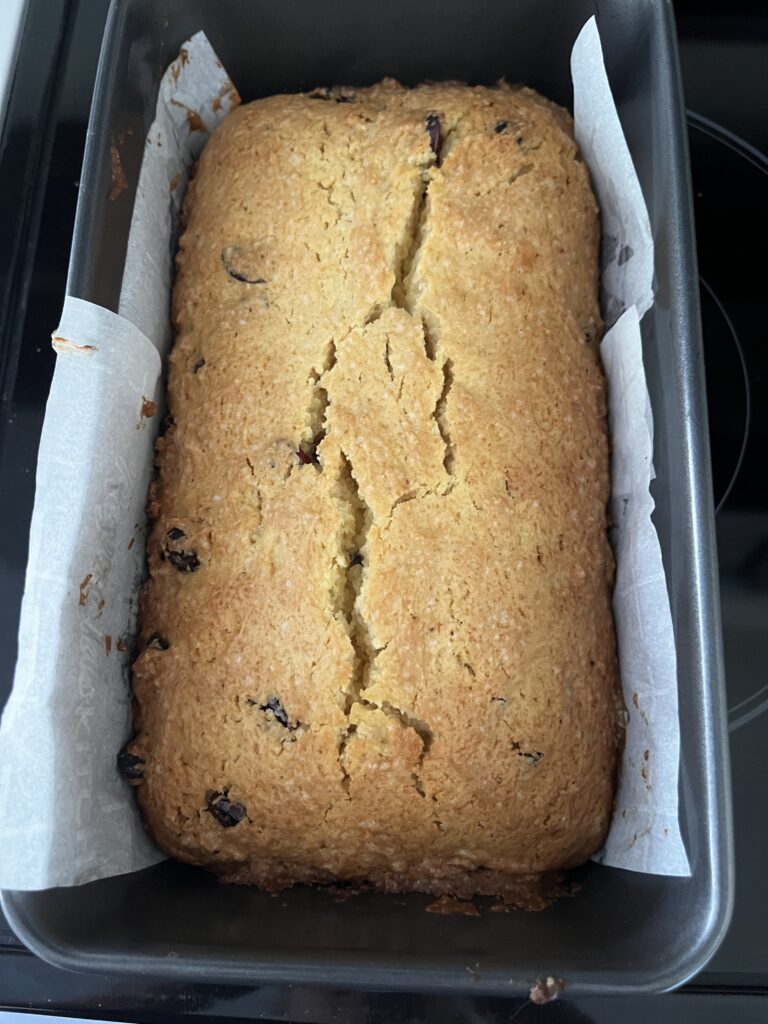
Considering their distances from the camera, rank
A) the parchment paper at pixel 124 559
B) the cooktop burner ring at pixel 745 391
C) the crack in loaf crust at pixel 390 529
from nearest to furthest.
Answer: the parchment paper at pixel 124 559
the crack in loaf crust at pixel 390 529
the cooktop burner ring at pixel 745 391

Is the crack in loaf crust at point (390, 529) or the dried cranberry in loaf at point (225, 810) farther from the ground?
the crack in loaf crust at point (390, 529)

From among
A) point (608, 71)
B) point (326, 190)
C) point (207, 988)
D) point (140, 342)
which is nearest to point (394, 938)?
point (207, 988)

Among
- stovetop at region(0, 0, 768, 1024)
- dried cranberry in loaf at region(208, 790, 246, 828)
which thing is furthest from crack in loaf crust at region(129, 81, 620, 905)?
stovetop at region(0, 0, 768, 1024)

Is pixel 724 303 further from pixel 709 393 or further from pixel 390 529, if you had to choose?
pixel 390 529

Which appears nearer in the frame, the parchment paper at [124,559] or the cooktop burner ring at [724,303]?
the parchment paper at [124,559]

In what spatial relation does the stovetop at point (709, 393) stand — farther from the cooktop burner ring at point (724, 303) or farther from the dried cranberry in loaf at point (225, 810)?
the dried cranberry in loaf at point (225, 810)

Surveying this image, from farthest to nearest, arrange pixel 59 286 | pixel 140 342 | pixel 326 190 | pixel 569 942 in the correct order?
1. pixel 59 286
2. pixel 326 190
3. pixel 140 342
4. pixel 569 942

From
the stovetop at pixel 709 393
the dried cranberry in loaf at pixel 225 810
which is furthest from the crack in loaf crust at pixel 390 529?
the stovetop at pixel 709 393

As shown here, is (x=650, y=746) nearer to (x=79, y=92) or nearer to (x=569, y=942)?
(x=569, y=942)
